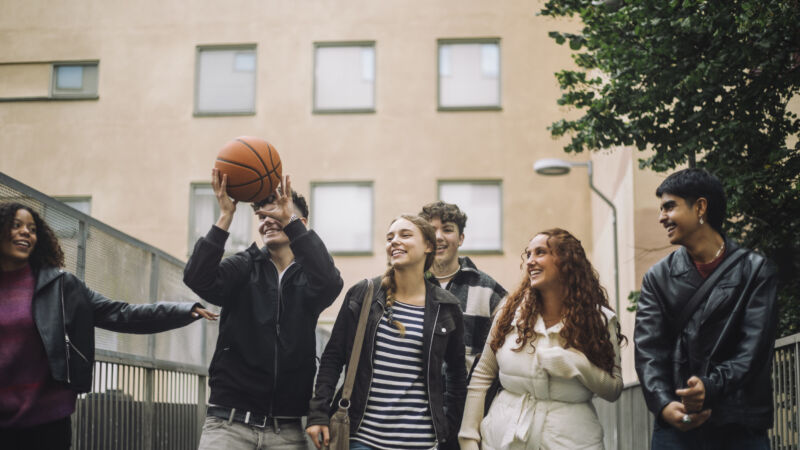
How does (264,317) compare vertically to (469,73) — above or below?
below

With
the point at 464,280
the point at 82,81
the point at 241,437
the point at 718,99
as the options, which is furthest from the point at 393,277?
the point at 82,81

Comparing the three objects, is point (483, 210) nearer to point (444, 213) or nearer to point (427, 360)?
point (444, 213)

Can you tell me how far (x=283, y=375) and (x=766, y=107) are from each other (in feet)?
17.4

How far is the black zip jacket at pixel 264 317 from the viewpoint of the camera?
5199 mm

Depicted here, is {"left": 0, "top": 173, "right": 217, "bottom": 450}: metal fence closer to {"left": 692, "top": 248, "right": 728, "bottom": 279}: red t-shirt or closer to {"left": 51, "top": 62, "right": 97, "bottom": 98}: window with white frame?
{"left": 692, "top": 248, "right": 728, "bottom": 279}: red t-shirt

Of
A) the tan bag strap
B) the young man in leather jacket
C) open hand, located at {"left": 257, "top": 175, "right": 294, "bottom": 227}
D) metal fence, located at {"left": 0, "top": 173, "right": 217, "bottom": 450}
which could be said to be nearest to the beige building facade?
metal fence, located at {"left": 0, "top": 173, "right": 217, "bottom": 450}

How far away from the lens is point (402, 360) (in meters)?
5.24

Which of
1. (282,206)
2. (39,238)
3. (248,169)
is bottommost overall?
(39,238)

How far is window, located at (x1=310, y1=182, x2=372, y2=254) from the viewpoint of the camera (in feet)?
72.2

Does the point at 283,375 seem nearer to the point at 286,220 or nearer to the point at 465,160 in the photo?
the point at 286,220

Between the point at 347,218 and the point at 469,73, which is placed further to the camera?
the point at 469,73

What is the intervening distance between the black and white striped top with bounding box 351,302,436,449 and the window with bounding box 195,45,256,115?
17989 millimetres

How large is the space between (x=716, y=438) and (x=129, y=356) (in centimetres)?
448

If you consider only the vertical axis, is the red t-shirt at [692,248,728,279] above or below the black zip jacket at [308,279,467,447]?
above
